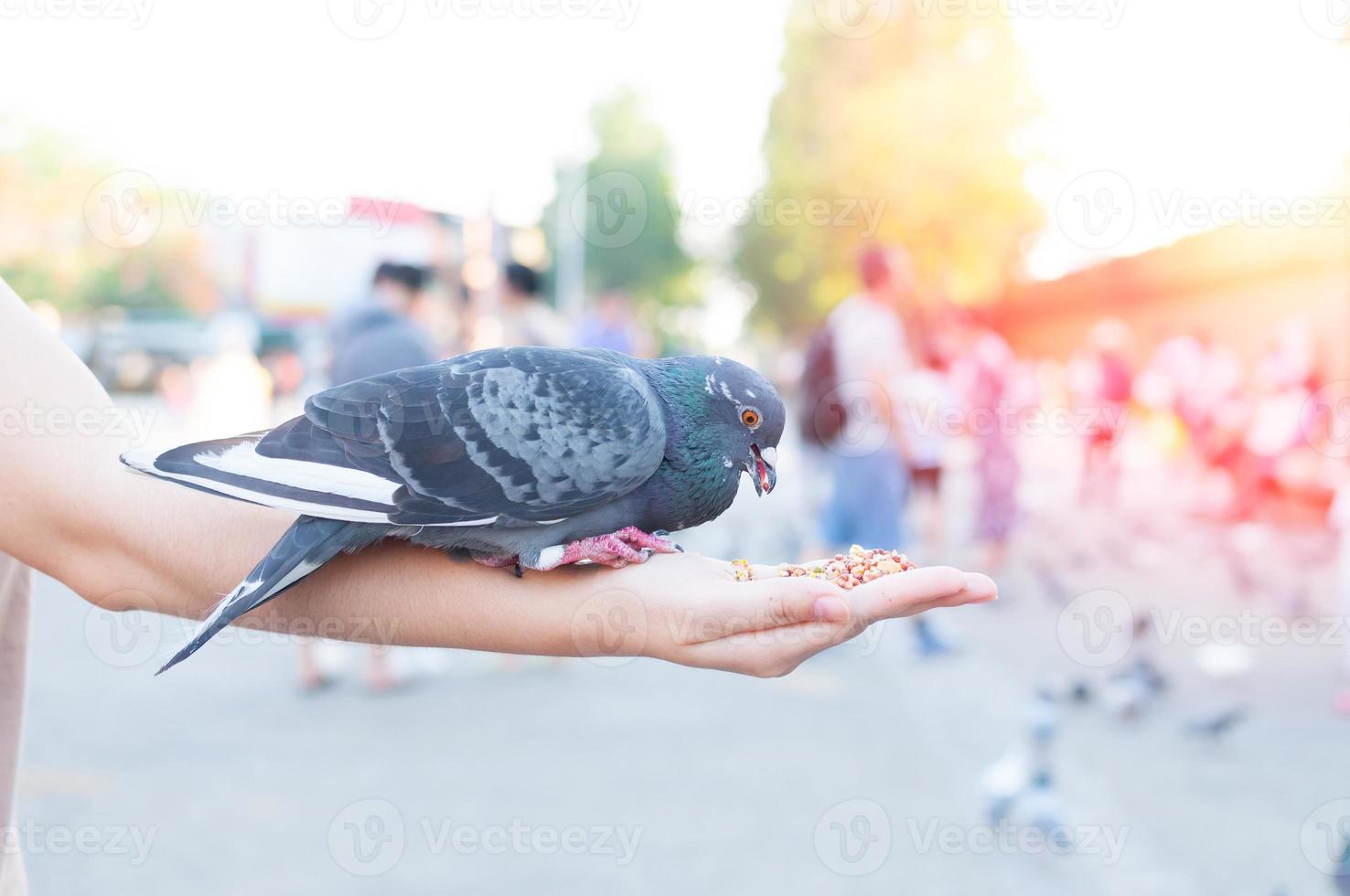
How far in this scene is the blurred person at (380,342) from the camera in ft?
17.9

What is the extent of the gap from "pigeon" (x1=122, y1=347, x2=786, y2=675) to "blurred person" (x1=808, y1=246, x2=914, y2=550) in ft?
13.8

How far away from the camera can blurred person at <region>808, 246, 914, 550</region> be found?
6598mm

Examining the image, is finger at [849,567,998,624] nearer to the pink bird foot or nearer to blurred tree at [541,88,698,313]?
the pink bird foot

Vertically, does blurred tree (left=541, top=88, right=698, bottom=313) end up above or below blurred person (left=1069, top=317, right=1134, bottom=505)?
above

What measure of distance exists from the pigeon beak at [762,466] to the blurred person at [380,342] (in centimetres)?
283

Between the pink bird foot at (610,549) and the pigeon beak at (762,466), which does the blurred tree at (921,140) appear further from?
the pink bird foot at (610,549)

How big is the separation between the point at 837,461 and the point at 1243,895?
150 inches

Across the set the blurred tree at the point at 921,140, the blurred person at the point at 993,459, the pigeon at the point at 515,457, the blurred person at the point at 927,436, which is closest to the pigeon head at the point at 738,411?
the pigeon at the point at 515,457

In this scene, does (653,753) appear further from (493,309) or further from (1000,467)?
(1000,467)

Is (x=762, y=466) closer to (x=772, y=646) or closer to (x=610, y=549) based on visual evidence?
(x=610, y=549)

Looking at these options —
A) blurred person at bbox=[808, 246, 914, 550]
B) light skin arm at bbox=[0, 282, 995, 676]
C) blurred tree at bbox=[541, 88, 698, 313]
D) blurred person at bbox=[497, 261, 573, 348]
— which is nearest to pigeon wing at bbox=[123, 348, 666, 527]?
light skin arm at bbox=[0, 282, 995, 676]

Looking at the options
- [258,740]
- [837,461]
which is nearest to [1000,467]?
[837,461]

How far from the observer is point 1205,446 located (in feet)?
41.4

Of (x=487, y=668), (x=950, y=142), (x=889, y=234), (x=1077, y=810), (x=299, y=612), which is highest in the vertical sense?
(x=950, y=142)
